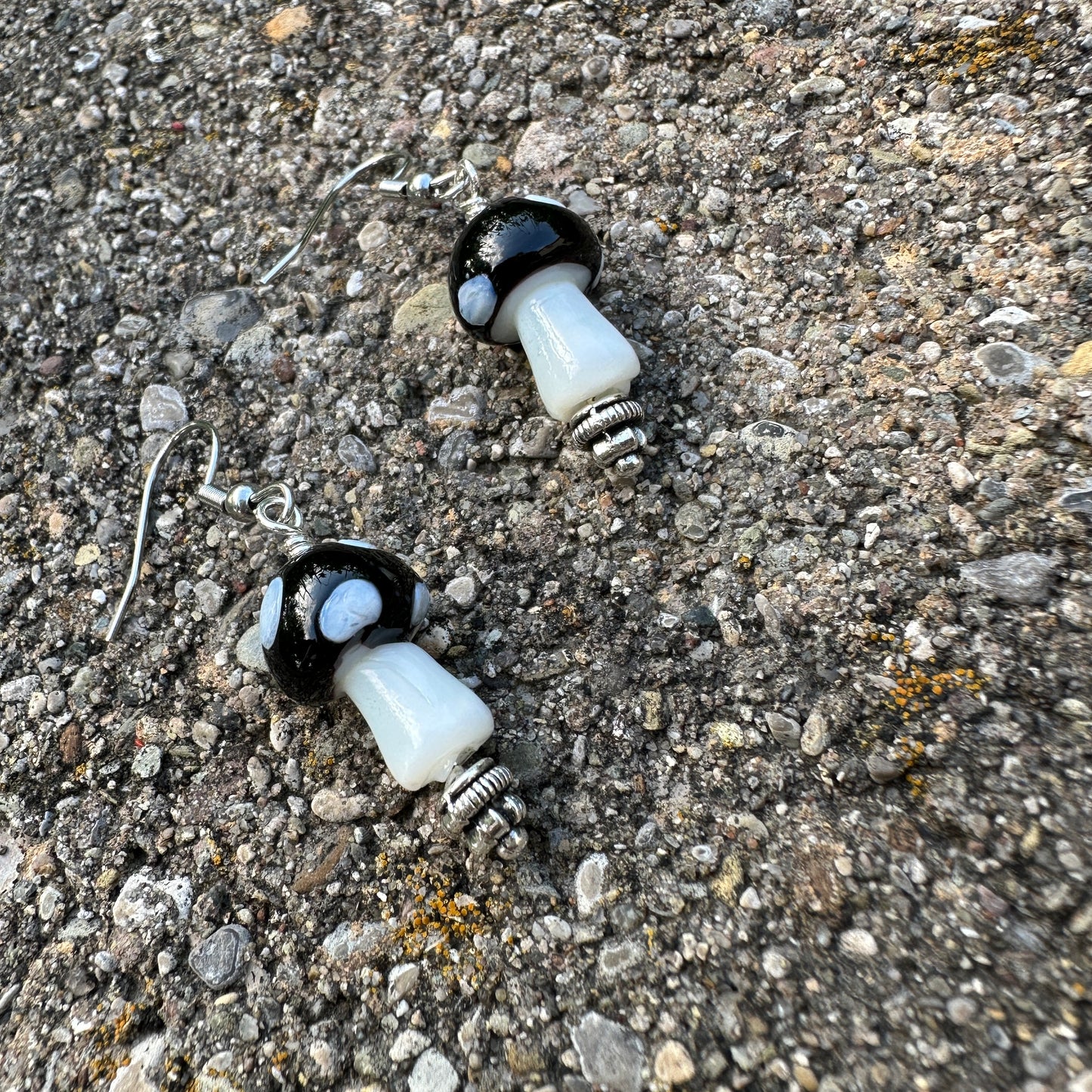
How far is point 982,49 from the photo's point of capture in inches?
84.8

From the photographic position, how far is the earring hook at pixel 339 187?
7.82 ft

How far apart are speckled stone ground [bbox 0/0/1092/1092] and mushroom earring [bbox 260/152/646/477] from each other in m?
0.13

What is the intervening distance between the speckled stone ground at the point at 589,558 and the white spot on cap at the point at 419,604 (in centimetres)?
12

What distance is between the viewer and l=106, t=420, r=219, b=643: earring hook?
2057 mm

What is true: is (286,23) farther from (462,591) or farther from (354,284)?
(462,591)

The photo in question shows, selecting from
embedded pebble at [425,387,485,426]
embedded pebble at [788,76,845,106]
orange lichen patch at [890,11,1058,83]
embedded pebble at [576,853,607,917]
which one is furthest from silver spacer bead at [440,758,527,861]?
orange lichen patch at [890,11,1058,83]

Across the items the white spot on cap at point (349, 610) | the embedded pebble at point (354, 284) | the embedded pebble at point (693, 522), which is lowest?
the embedded pebble at point (693, 522)

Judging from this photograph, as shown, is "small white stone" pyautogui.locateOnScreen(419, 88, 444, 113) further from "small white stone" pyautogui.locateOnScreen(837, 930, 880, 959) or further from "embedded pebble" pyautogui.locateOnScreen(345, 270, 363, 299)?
"small white stone" pyautogui.locateOnScreen(837, 930, 880, 959)

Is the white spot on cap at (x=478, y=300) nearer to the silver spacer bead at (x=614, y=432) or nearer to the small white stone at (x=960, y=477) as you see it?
the silver spacer bead at (x=614, y=432)

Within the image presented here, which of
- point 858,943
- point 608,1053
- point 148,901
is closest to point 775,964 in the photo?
point 858,943

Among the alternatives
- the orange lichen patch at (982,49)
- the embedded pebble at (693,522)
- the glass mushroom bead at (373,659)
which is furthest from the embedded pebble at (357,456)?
the orange lichen patch at (982,49)

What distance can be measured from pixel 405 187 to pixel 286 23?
2.45 feet

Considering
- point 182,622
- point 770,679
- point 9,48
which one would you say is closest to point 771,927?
point 770,679

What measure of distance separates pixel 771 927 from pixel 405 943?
1.92 ft
